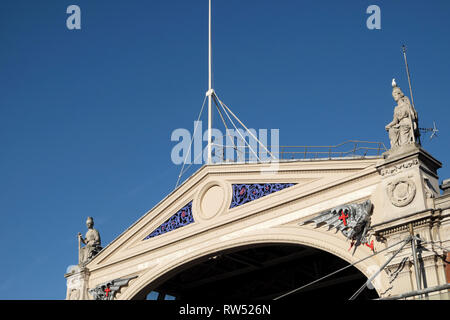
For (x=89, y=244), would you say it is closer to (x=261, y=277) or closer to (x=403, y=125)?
A: (x=261, y=277)

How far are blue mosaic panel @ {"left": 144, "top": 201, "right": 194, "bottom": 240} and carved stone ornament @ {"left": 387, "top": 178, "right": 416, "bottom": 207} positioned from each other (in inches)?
324

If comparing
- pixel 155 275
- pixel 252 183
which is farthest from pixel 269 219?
pixel 155 275

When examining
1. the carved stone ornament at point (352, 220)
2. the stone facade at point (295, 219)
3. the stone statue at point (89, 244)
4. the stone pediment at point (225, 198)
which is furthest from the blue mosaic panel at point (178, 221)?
the carved stone ornament at point (352, 220)

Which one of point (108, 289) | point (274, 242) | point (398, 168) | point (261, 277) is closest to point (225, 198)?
point (274, 242)

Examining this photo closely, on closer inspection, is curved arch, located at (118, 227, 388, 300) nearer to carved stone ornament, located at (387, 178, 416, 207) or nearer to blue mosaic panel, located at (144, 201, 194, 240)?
blue mosaic panel, located at (144, 201, 194, 240)

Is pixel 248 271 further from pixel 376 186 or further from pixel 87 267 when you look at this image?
pixel 376 186

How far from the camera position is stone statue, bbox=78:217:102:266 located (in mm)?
27900

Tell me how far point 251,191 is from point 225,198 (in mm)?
1091

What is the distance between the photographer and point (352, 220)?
19.3 meters

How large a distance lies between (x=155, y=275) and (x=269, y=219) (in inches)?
216

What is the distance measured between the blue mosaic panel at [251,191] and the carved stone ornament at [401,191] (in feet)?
12.7

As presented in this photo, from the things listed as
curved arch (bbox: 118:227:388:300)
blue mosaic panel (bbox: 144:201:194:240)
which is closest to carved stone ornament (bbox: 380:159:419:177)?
curved arch (bbox: 118:227:388:300)

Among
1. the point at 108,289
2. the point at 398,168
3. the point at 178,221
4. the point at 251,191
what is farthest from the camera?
the point at 108,289
